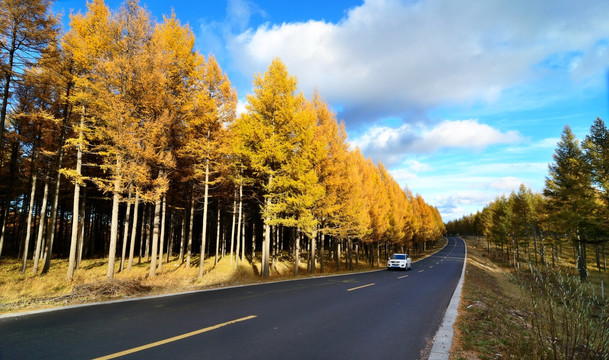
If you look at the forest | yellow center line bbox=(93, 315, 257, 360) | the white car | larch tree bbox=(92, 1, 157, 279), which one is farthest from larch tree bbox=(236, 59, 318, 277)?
the white car

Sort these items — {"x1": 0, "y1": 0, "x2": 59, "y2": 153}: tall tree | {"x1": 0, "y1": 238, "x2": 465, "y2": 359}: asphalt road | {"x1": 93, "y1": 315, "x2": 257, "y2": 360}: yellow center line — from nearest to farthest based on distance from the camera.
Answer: {"x1": 93, "y1": 315, "x2": 257, "y2": 360}: yellow center line
{"x1": 0, "y1": 238, "x2": 465, "y2": 359}: asphalt road
{"x1": 0, "y1": 0, "x2": 59, "y2": 153}: tall tree

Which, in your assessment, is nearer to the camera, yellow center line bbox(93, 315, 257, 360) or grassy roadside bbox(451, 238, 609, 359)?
grassy roadside bbox(451, 238, 609, 359)

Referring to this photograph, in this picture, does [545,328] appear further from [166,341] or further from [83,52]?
[83,52]

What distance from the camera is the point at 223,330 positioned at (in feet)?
18.2

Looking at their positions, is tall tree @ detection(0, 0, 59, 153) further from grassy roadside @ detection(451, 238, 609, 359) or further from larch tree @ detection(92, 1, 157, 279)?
grassy roadside @ detection(451, 238, 609, 359)

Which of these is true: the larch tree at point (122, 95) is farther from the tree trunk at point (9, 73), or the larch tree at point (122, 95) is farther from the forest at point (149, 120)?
the tree trunk at point (9, 73)

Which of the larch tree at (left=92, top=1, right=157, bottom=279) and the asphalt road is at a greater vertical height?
the larch tree at (left=92, top=1, right=157, bottom=279)

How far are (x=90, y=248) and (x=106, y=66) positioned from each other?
110 feet

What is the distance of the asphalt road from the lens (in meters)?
4.49

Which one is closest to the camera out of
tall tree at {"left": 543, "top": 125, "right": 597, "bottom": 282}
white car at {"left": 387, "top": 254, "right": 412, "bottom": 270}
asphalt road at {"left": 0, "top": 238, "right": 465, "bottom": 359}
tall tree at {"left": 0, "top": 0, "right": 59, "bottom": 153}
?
asphalt road at {"left": 0, "top": 238, "right": 465, "bottom": 359}

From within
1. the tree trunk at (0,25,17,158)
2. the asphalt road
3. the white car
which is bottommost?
the white car

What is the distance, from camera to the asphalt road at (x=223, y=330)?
4.49 metres

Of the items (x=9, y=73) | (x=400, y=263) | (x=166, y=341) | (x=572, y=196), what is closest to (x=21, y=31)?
(x=9, y=73)

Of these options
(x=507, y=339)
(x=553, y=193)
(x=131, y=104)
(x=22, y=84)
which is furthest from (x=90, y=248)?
(x=553, y=193)
